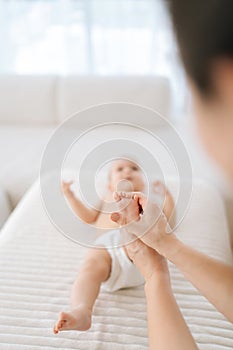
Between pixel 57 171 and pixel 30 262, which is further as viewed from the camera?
pixel 57 171

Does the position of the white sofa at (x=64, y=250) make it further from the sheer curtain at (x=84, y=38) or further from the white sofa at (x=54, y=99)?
the sheer curtain at (x=84, y=38)

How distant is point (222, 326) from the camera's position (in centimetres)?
105

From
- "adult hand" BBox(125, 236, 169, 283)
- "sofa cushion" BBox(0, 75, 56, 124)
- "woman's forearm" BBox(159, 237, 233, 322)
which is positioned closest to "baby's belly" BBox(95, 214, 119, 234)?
"adult hand" BBox(125, 236, 169, 283)

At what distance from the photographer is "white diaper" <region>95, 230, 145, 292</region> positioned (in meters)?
1.16

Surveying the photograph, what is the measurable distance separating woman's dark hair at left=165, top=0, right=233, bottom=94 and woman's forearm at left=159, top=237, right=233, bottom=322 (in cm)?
54

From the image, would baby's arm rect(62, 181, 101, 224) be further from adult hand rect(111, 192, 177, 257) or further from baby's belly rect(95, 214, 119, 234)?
adult hand rect(111, 192, 177, 257)

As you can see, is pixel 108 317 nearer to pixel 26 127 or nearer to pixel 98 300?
pixel 98 300

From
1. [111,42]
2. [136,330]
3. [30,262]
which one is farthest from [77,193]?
[111,42]

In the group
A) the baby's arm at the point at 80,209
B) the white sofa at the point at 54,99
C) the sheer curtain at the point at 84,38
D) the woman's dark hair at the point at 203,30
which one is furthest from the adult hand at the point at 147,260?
the sheer curtain at the point at 84,38

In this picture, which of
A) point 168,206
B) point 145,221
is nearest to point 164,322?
point 145,221

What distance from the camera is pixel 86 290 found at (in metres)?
1.11

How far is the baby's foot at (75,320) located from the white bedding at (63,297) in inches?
1.4

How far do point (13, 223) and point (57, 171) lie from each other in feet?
0.97

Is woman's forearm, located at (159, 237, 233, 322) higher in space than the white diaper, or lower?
lower
